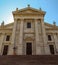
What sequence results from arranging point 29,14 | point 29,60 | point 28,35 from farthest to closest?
1. point 29,14
2. point 28,35
3. point 29,60

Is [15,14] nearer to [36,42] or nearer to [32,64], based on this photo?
[36,42]

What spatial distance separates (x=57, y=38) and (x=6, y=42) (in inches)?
349

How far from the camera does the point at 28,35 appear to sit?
76.3 feet

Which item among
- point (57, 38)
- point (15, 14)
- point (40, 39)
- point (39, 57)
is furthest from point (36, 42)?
point (39, 57)

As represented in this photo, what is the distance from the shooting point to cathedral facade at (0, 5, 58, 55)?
2170 centimetres

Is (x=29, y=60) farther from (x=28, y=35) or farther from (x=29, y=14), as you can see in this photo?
(x=29, y=14)

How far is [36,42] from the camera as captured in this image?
22062mm

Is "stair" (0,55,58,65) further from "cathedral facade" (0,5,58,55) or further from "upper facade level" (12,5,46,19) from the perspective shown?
"upper facade level" (12,5,46,19)

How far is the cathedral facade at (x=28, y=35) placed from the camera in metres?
21.7

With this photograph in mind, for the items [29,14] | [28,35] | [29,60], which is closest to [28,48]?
[28,35]

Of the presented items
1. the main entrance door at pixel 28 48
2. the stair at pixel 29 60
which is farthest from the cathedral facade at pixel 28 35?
the stair at pixel 29 60

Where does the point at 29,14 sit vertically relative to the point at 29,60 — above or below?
above

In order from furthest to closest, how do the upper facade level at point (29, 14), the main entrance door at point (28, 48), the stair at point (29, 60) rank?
the upper facade level at point (29, 14)
the main entrance door at point (28, 48)
the stair at point (29, 60)

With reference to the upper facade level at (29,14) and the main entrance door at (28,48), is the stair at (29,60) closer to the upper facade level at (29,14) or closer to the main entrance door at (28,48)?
the main entrance door at (28,48)
